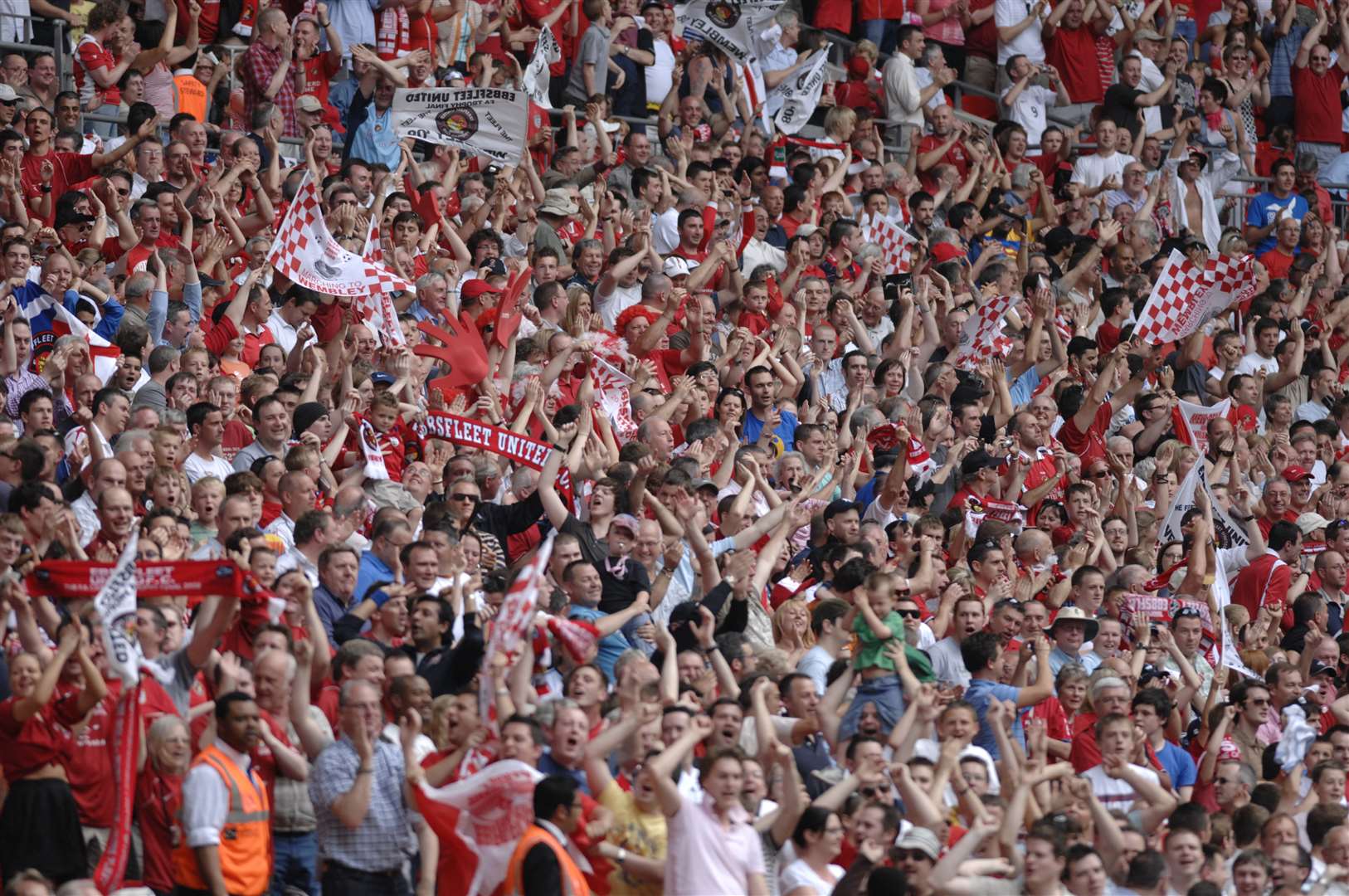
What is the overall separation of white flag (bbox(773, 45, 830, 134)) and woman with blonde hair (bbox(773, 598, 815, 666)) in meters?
8.06

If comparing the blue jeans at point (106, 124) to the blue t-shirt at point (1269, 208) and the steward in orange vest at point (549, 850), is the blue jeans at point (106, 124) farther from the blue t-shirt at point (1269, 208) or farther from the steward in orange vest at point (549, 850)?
the blue t-shirt at point (1269, 208)

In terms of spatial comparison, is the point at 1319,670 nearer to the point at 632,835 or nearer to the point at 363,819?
the point at 632,835

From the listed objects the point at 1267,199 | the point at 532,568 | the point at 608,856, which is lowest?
the point at 1267,199

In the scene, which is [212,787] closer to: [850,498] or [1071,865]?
[1071,865]

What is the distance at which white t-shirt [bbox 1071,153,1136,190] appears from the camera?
20.1m

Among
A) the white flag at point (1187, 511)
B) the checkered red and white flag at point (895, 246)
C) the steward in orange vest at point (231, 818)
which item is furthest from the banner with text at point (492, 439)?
the checkered red and white flag at point (895, 246)

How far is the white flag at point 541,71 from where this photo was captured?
57.8ft

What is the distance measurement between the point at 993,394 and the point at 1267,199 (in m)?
5.51

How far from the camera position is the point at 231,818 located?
8.70m

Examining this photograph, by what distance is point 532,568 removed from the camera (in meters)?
9.23

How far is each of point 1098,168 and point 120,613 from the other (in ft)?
42.2

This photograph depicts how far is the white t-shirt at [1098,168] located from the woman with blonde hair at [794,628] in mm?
9019

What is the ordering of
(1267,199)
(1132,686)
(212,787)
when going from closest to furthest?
(212,787) < (1132,686) < (1267,199)

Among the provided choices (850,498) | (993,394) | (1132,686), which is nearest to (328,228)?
(850,498)
